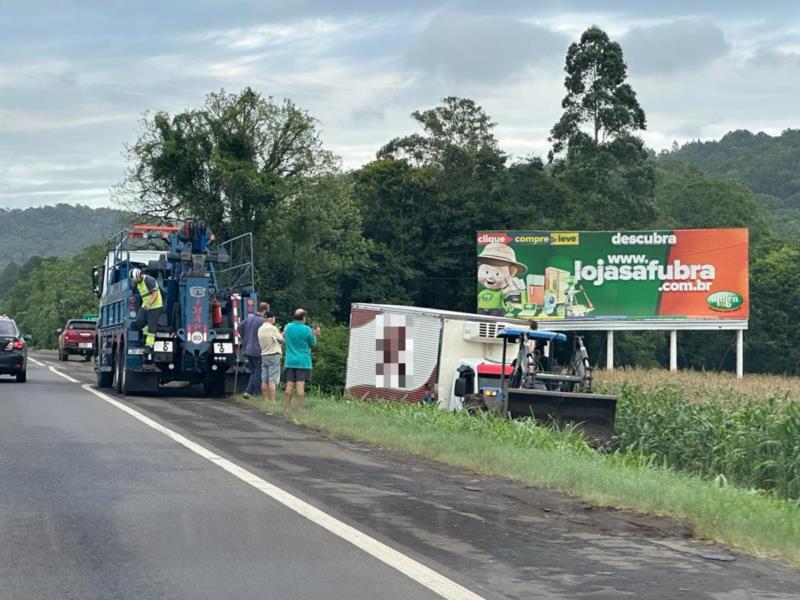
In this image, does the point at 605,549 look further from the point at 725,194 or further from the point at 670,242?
the point at 725,194

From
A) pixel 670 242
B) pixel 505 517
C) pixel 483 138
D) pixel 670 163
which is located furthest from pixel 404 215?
pixel 505 517

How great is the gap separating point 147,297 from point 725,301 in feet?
126

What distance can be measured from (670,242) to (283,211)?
18.1 meters

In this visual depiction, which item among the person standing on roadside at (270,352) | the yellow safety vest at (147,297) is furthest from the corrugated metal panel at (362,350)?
the person standing on roadside at (270,352)

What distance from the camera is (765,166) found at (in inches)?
5989

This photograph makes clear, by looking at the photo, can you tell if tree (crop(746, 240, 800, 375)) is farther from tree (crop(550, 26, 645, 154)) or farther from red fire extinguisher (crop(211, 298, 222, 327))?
red fire extinguisher (crop(211, 298, 222, 327))

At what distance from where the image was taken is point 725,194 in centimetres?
9462

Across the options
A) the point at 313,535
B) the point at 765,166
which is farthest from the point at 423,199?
the point at 765,166

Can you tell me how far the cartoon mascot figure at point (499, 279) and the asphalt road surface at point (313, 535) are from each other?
1695 inches

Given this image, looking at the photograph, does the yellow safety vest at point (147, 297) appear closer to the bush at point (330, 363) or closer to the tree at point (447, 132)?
the bush at point (330, 363)

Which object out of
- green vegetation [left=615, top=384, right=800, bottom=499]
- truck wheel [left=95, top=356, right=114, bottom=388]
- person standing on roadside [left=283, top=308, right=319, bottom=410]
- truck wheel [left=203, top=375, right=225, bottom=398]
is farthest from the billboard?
person standing on roadside [left=283, top=308, right=319, bottom=410]

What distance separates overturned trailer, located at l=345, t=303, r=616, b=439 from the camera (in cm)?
2281

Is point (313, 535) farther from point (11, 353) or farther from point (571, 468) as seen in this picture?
point (11, 353)

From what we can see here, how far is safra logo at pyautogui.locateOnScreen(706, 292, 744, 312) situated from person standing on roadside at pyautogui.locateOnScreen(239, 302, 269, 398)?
3683cm
